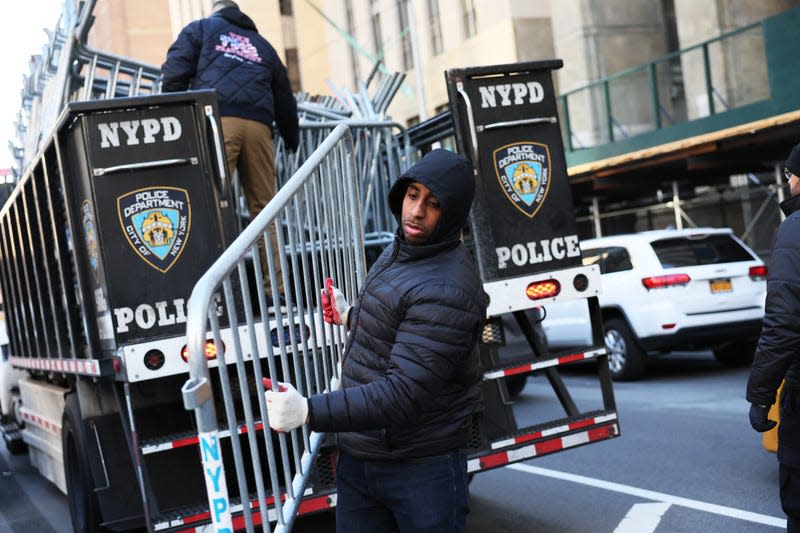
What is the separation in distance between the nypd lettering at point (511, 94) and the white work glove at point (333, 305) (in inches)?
98.0

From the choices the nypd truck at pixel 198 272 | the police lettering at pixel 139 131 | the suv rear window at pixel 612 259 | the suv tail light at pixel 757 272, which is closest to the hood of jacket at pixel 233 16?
the nypd truck at pixel 198 272

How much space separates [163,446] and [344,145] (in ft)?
6.03

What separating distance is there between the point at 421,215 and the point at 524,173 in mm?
2958

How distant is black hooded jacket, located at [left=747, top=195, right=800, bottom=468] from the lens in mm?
4516

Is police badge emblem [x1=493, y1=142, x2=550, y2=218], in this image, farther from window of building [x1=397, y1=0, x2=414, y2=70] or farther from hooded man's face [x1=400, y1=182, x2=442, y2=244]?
window of building [x1=397, y1=0, x2=414, y2=70]

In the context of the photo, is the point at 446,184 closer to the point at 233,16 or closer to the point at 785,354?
the point at 785,354

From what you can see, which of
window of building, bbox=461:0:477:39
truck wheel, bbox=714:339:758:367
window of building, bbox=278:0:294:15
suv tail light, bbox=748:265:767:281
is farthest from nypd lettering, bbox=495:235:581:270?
window of building, bbox=278:0:294:15

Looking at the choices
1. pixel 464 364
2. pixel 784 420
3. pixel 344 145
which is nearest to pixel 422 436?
pixel 464 364

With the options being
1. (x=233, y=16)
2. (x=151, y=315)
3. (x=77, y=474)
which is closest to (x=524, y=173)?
(x=233, y=16)

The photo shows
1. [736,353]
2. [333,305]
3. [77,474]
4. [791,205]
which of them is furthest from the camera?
[736,353]

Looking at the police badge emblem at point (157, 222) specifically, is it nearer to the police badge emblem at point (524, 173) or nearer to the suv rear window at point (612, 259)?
the police badge emblem at point (524, 173)

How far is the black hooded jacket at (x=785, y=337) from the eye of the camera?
4516 mm

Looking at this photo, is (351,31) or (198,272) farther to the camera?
(351,31)

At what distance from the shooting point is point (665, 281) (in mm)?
12180
